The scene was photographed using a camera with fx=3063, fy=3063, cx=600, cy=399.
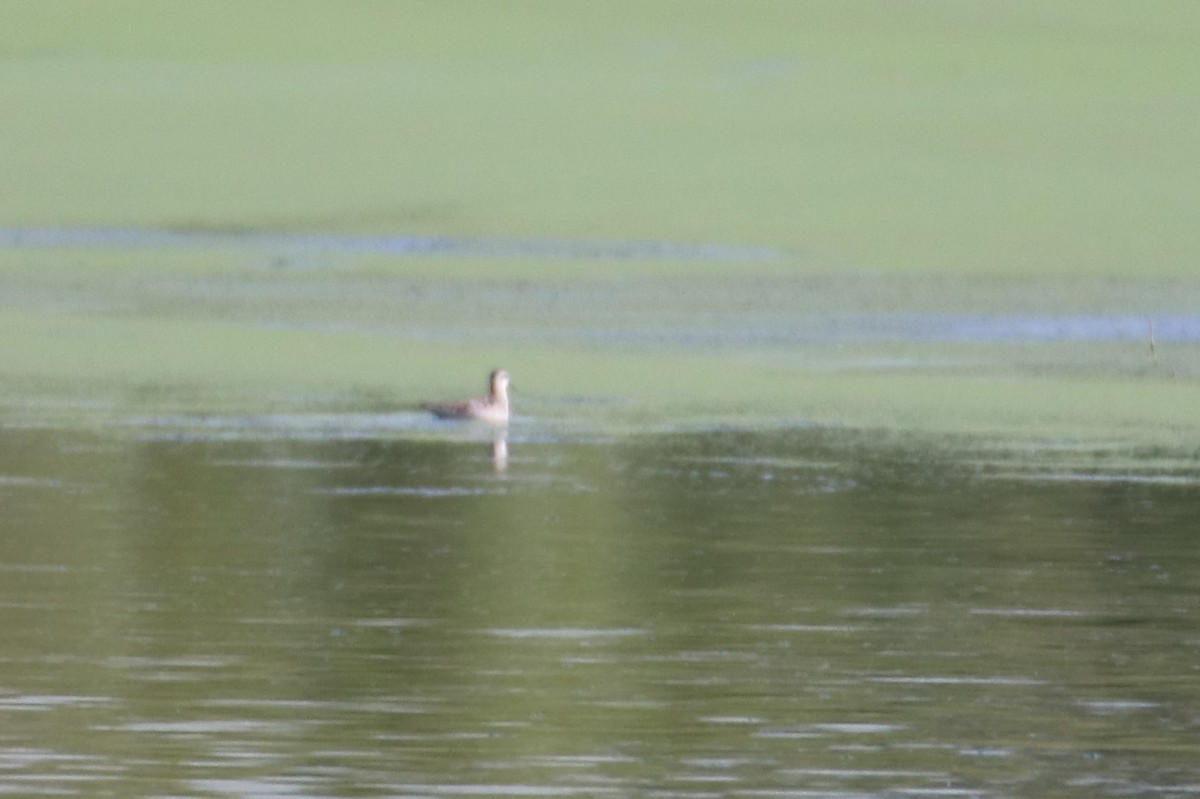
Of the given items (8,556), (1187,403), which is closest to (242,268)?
(1187,403)

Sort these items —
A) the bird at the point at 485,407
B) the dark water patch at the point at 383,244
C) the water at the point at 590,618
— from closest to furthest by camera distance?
the water at the point at 590,618, the bird at the point at 485,407, the dark water patch at the point at 383,244

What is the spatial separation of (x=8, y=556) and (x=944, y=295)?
1726 centimetres

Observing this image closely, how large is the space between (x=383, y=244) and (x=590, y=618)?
21.4 meters

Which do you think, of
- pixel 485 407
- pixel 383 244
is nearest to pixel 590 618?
pixel 485 407

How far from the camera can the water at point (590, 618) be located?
9.69m

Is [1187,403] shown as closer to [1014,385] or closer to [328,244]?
[1014,385]

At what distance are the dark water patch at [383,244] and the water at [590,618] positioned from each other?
1432cm

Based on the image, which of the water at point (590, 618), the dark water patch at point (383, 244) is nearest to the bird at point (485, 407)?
the water at point (590, 618)

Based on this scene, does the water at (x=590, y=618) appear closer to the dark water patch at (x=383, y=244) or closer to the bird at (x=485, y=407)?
the bird at (x=485, y=407)

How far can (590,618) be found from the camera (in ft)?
41.2

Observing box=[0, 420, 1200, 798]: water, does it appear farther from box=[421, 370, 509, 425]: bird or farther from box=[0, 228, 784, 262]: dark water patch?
box=[0, 228, 784, 262]: dark water patch

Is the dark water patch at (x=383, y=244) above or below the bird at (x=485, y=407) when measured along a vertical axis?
above

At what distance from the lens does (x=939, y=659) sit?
11.7m

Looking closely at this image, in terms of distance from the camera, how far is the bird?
19.7 m
